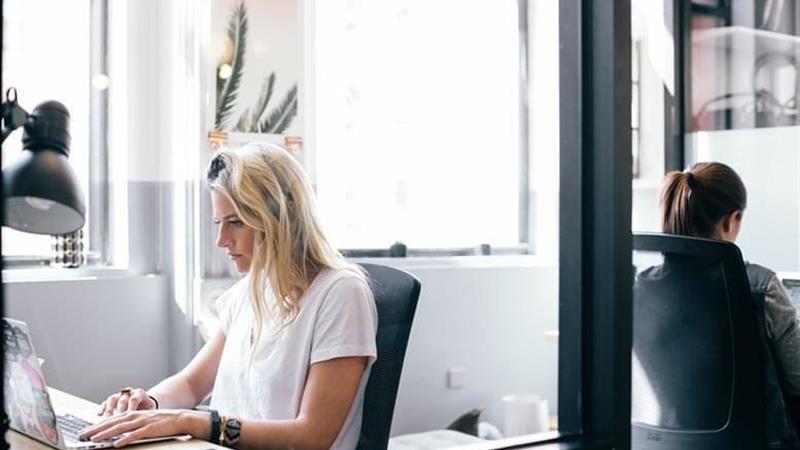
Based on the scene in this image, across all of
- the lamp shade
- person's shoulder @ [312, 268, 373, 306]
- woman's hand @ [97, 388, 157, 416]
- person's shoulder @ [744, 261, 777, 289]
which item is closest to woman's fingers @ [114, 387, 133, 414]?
woman's hand @ [97, 388, 157, 416]

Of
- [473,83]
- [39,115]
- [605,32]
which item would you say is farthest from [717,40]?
[39,115]

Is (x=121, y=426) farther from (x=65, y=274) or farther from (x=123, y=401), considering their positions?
(x=65, y=274)

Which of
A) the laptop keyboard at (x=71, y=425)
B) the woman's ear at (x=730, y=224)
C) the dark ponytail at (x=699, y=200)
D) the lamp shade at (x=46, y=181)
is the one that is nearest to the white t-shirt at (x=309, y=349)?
the laptop keyboard at (x=71, y=425)

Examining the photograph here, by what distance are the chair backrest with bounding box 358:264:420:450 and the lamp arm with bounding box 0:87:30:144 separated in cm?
94

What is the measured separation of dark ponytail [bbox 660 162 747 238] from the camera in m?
2.28

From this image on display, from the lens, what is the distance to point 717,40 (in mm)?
4062

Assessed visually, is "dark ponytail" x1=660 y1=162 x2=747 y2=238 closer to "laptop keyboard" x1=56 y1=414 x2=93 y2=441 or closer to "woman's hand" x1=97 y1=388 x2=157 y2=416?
"woman's hand" x1=97 y1=388 x2=157 y2=416

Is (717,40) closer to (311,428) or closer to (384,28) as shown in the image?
(384,28)

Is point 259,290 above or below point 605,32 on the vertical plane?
below

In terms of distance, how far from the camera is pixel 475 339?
13.3ft

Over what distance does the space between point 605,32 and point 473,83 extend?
116 inches

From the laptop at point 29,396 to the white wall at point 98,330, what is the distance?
1.34m

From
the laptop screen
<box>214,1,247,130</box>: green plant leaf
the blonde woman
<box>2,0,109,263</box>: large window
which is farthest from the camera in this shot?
<box>214,1,247,130</box>: green plant leaf

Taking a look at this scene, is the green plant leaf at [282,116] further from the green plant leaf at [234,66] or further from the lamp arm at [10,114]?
the lamp arm at [10,114]
